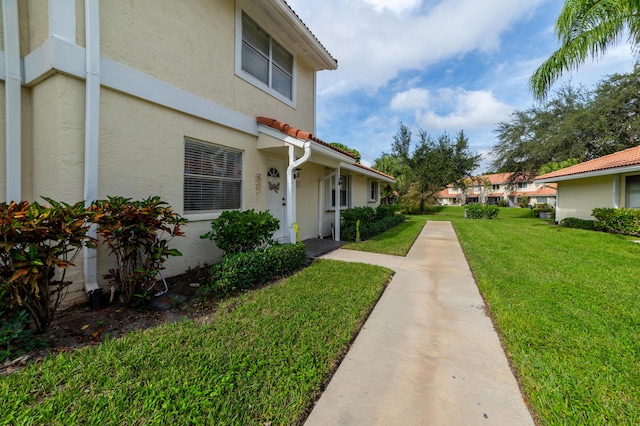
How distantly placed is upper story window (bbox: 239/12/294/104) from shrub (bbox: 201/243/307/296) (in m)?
4.27

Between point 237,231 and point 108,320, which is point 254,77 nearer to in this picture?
point 237,231

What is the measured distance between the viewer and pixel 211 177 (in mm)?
5461

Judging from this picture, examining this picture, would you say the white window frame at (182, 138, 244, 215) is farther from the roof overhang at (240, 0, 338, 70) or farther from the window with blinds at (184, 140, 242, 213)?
the roof overhang at (240, 0, 338, 70)

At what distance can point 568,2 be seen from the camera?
7.10m

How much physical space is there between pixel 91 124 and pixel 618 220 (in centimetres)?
1797

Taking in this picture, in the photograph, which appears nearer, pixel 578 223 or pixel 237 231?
pixel 237 231

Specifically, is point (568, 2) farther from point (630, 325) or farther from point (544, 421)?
point (544, 421)

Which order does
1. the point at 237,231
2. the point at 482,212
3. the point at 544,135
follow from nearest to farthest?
the point at 237,231, the point at 482,212, the point at 544,135

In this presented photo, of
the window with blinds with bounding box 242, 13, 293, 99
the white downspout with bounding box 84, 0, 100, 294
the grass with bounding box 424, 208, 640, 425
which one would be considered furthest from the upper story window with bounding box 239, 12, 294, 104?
the grass with bounding box 424, 208, 640, 425

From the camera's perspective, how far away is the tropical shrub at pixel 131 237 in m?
3.31

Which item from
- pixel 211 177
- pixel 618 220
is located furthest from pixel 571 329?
pixel 618 220

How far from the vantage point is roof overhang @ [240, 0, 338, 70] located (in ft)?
19.8

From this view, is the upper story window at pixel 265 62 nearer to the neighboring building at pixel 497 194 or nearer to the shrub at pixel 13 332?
the shrub at pixel 13 332

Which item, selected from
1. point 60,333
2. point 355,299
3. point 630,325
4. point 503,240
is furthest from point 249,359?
point 503,240
